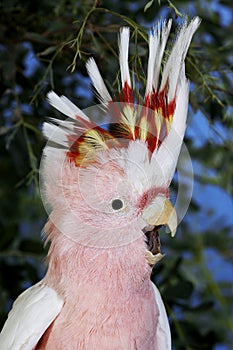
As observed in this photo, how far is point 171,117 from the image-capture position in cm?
44

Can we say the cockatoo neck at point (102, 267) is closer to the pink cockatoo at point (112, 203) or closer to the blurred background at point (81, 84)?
the pink cockatoo at point (112, 203)

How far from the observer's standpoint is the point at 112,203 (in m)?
0.44

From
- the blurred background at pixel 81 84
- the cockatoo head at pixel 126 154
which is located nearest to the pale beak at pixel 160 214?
the cockatoo head at pixel 126 154

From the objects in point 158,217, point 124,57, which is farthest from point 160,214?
point 124,57

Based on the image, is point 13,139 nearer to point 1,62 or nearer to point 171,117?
point 1,62

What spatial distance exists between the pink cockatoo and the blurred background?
40mm

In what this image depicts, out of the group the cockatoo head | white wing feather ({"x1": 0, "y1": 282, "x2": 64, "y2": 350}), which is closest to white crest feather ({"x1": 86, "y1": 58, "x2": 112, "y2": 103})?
the cockatoo head

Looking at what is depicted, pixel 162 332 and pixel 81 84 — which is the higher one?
pixel 81 84

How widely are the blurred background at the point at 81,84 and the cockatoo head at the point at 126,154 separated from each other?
0.04 metres

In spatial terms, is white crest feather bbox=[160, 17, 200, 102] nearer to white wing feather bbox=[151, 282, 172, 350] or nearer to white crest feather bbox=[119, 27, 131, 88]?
white crest feather bbox=[119, 27, 131, 88]

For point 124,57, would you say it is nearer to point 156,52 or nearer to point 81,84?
point 156,52

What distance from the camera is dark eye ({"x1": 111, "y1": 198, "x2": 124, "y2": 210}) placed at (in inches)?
17.1

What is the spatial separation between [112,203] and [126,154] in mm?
34

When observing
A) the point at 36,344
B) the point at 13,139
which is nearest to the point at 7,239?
the point at 13,139
